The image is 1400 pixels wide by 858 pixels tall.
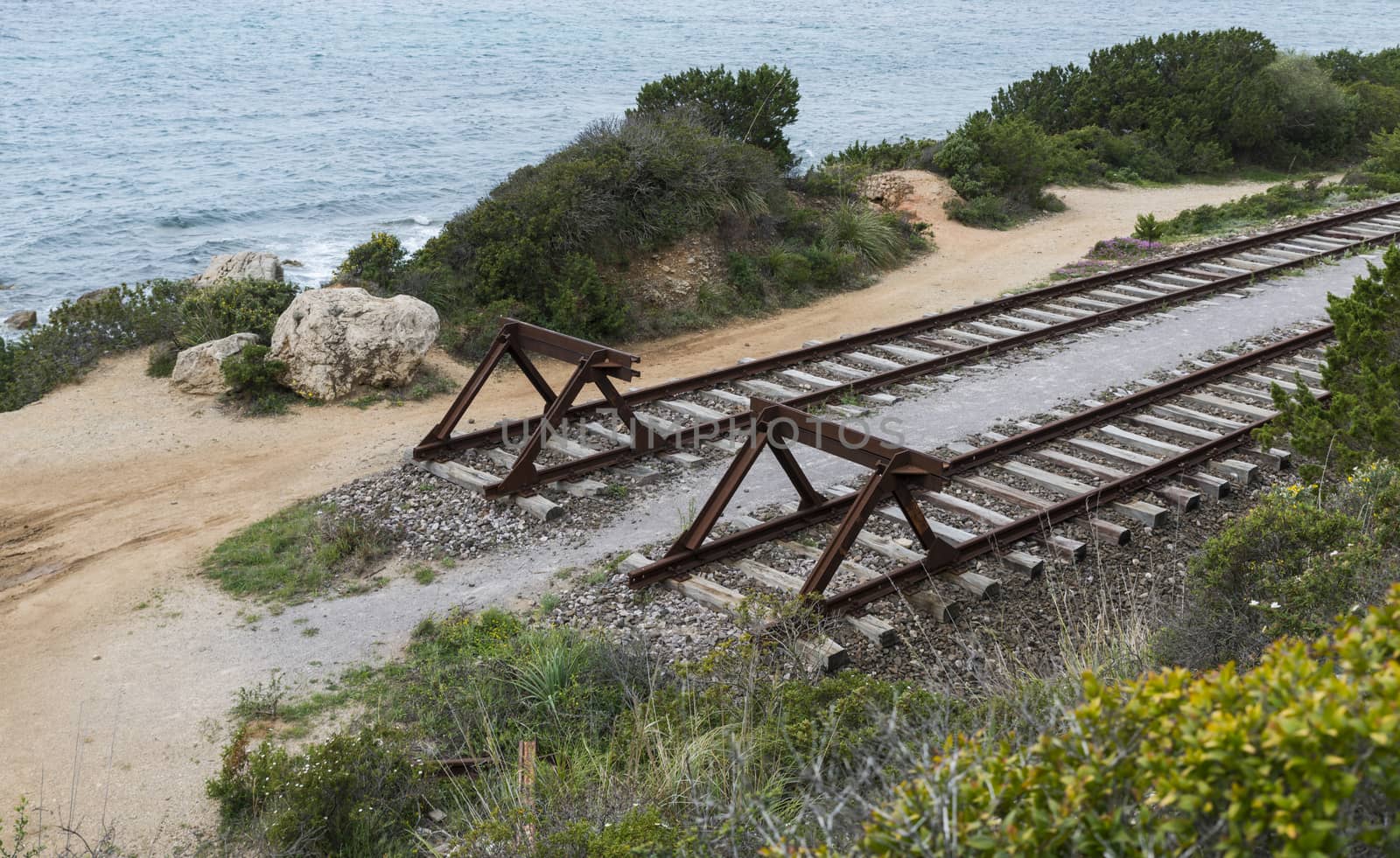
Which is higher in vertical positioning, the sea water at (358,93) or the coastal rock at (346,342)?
the sea water at (358,93)

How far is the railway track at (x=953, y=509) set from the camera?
7578mm

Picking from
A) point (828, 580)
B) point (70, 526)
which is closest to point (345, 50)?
point (70, 526)

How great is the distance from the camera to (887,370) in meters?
12.3

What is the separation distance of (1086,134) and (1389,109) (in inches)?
378

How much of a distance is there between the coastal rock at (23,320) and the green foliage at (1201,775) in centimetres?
2424

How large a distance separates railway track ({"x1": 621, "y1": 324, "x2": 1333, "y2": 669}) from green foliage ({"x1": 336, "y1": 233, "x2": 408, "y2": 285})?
8826 mm

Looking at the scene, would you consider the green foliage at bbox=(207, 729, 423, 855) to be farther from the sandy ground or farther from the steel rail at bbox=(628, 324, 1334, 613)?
the steel rail at bbox=(628, 324, 1334, 613)

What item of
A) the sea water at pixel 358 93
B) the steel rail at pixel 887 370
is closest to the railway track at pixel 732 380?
the steel rail at pixel 887 370

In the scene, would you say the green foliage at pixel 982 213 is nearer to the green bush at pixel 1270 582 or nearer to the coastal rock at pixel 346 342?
the coastal rock at pixel 346 342

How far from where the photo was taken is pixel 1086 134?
28.8 metres

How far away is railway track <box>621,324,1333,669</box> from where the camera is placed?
7.58 meters

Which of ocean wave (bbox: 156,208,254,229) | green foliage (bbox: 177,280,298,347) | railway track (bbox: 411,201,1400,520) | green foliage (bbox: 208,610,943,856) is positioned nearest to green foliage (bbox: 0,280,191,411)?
green foliage (bbox: 177,280,298,347)

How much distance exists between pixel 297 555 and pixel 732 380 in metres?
5.09

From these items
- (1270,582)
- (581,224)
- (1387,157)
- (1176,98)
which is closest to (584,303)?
(581,224)
